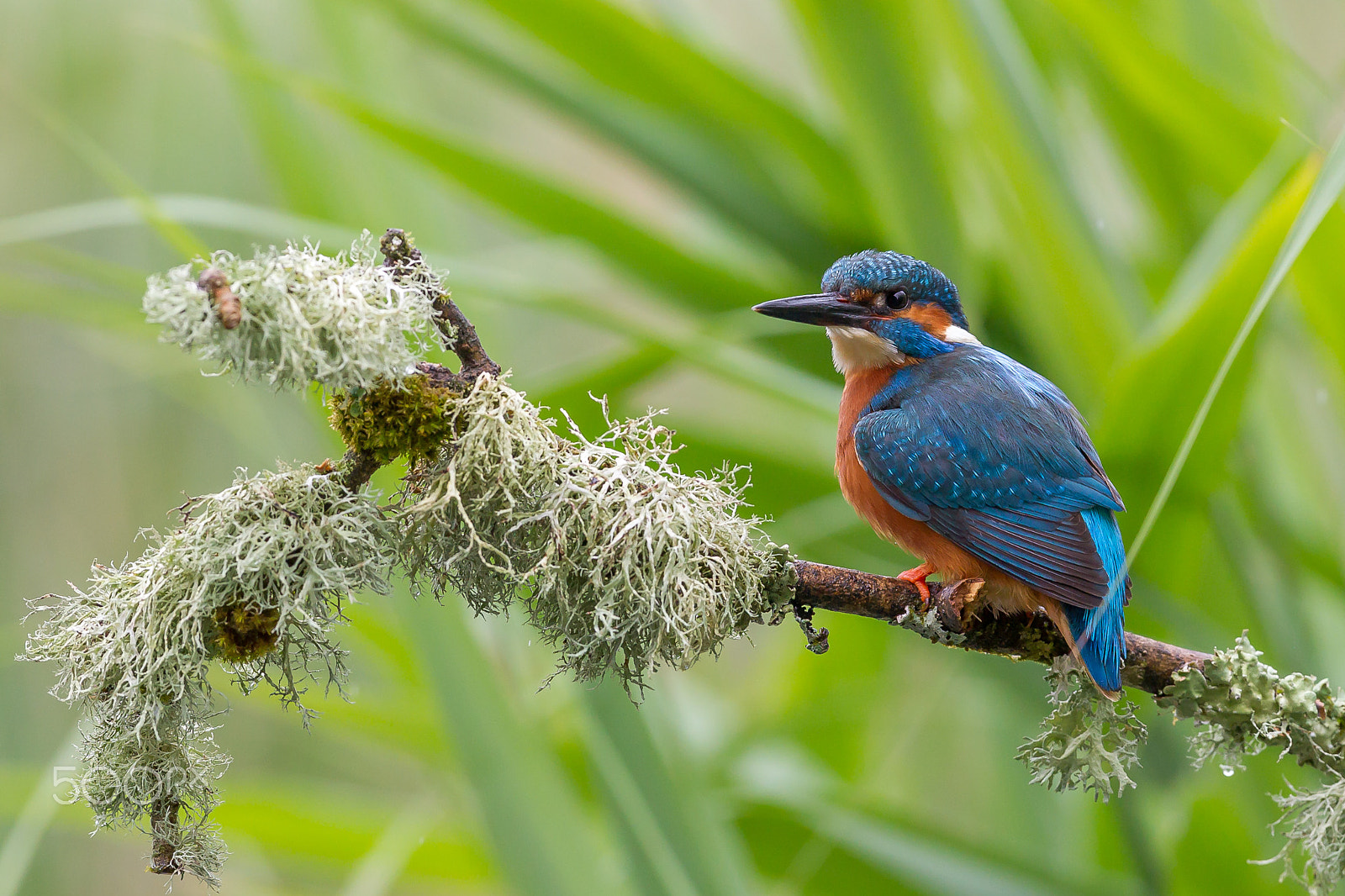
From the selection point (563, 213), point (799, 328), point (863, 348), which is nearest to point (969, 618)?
point (863, 348)

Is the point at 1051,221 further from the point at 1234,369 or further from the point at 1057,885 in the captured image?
the point at 1057,885

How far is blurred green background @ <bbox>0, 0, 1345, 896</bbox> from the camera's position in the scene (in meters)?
1.15

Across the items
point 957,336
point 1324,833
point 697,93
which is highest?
point 697,93

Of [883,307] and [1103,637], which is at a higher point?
[883,307]

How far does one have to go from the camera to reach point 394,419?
1.87 feet

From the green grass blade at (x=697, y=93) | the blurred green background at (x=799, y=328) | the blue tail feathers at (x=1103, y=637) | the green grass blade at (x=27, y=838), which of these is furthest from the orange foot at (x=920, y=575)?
the green grass blade at (x=697, y=93)

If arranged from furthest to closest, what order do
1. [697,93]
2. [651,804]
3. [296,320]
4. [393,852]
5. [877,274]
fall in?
[697,93]
[393,852]
[651,804]
[877,274]
[296,320]

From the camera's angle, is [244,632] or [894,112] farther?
[894,112]

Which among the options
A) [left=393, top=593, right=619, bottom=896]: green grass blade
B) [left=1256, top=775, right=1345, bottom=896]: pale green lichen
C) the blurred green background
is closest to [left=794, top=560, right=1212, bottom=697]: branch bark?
[left=1256, top=775, right=1345, bottom=896]: pale green lichen

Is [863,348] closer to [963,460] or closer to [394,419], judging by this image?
[963,460]

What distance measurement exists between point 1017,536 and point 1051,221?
63 centimetres

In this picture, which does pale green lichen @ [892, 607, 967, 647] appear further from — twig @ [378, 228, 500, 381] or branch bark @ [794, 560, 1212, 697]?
twig @ [378, 228, 500, 381]

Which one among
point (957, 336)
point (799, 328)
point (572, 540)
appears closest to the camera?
point (572, 540)

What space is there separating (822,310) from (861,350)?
0.30ft
